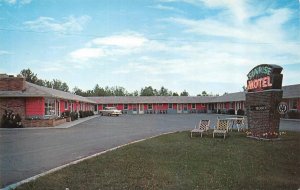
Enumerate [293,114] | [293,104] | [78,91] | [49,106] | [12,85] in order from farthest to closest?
[78,91] → [293,104] → [293,114] → [49,106] → [12,85]

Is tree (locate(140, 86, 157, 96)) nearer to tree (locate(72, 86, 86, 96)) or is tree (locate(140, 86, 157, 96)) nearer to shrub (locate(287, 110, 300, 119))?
tree (locate(72, 86, 86, 96))

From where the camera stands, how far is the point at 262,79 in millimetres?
15531

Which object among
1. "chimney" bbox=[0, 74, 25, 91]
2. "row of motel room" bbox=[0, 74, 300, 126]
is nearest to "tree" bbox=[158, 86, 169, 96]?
"row of motel room" bbox=[0, 74, 300, 126]

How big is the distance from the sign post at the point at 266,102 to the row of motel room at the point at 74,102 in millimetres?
16174

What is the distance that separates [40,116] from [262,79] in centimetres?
1756

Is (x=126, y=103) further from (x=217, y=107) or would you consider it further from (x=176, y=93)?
(x=176, y=93)

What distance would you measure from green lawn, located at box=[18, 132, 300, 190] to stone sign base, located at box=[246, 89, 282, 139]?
11.2 feet

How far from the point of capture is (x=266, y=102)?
49.4 ft

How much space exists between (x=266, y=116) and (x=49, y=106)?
19.3 metres

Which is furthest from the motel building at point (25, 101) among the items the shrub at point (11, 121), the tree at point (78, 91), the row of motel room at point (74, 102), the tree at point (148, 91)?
the tree at point (148, 91)

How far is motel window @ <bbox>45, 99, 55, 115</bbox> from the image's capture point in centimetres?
2795

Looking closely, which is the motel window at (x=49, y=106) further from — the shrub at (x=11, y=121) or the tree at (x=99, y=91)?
the tree at (x=99, y=91)

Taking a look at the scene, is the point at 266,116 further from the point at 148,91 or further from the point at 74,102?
the point at 148,91

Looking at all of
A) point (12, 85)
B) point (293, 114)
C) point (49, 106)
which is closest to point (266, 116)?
point (49, 106)
